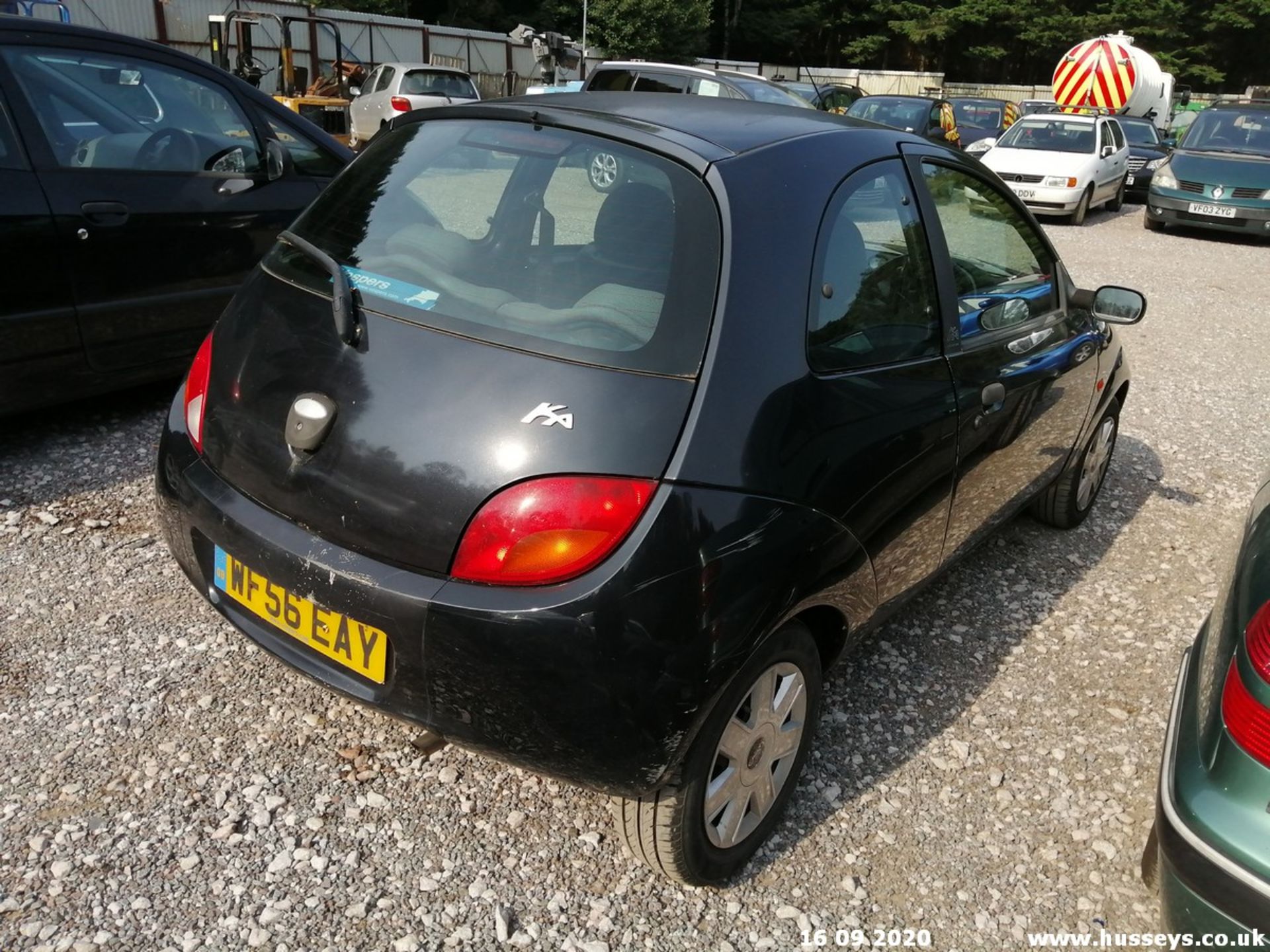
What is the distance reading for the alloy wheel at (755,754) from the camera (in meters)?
2.16

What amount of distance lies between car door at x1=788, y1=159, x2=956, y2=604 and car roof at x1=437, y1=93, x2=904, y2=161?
0.71 ft

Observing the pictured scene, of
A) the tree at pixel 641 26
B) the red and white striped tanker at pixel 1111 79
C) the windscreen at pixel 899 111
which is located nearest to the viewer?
the windscreen at pixel 899 111

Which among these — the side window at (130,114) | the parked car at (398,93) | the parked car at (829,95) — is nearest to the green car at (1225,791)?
the side window at (130,114)

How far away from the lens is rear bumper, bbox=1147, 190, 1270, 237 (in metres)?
12.9

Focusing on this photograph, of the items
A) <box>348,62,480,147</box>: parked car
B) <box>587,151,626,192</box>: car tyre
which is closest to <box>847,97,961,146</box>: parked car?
<box>348,62,480,147</box>: parked car

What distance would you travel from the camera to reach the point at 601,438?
188cm

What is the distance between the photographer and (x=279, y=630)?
2.17 metres

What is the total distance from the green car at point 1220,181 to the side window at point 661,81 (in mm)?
6651

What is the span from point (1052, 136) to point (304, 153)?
13.0m

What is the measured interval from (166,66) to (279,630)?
337cm

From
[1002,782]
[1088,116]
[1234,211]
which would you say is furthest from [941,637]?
[1088,116]

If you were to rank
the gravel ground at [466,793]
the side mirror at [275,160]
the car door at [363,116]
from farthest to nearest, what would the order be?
1. the car door at [363,116]
2. the side mirror at [275,160]
3. the gravel ground at [466,793]

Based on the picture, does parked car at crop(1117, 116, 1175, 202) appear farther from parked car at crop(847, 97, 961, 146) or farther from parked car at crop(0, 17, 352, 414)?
parked car at crop(0, 17, 352, 414)
